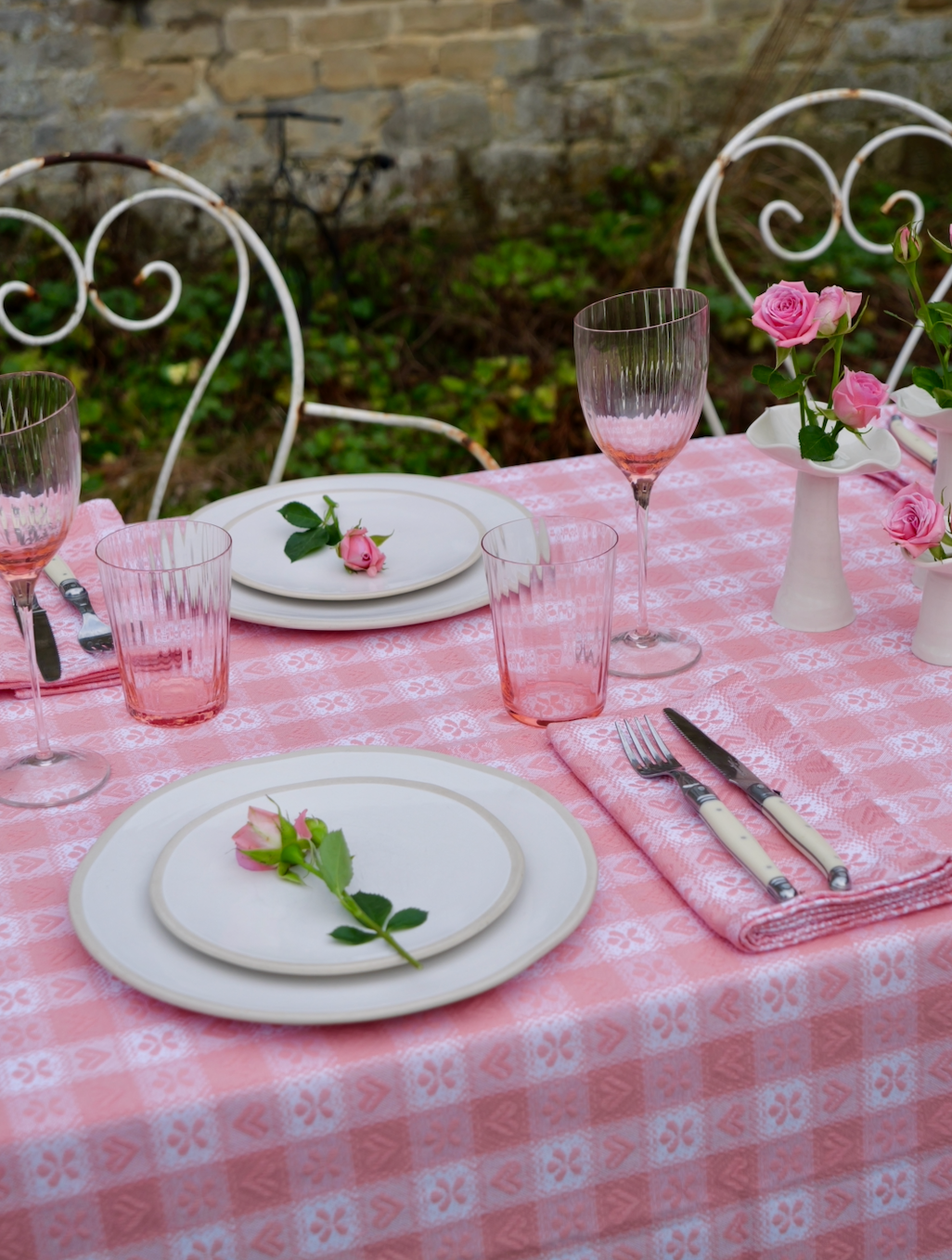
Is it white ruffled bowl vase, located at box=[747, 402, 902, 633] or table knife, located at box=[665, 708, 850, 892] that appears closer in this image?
table knife, located at box=[665, 708, 850, 892]

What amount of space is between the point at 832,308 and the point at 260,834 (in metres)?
0.57

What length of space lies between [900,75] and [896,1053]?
12.6 feet

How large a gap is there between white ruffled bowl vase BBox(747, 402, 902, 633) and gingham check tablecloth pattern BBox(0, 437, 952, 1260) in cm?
20

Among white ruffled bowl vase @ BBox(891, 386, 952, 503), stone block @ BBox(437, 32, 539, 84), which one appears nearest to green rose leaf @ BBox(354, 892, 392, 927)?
white ruffled bowl vase @ BBox(891, 386, 952, 503)

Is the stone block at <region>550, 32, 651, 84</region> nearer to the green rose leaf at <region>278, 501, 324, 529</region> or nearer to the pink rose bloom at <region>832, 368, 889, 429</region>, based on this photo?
the green rose leaf at <region>278, 501, 324, 529</region>

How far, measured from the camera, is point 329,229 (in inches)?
148

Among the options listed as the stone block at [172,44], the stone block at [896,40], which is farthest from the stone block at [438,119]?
the stone block at [896,40]

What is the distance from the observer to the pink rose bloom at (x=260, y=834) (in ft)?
2.61

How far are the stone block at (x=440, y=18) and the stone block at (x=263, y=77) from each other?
281 mm

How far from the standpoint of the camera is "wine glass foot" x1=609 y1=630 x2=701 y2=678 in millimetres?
1060

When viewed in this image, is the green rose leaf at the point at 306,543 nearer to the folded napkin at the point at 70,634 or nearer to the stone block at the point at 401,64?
the folded napkin at the point at 70,634

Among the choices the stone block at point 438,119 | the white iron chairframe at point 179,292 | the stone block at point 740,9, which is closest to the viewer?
the white iron chairframe at point 179,292

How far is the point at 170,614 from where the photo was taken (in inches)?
38.9

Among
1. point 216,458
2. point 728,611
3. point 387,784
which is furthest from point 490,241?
point 387,784
